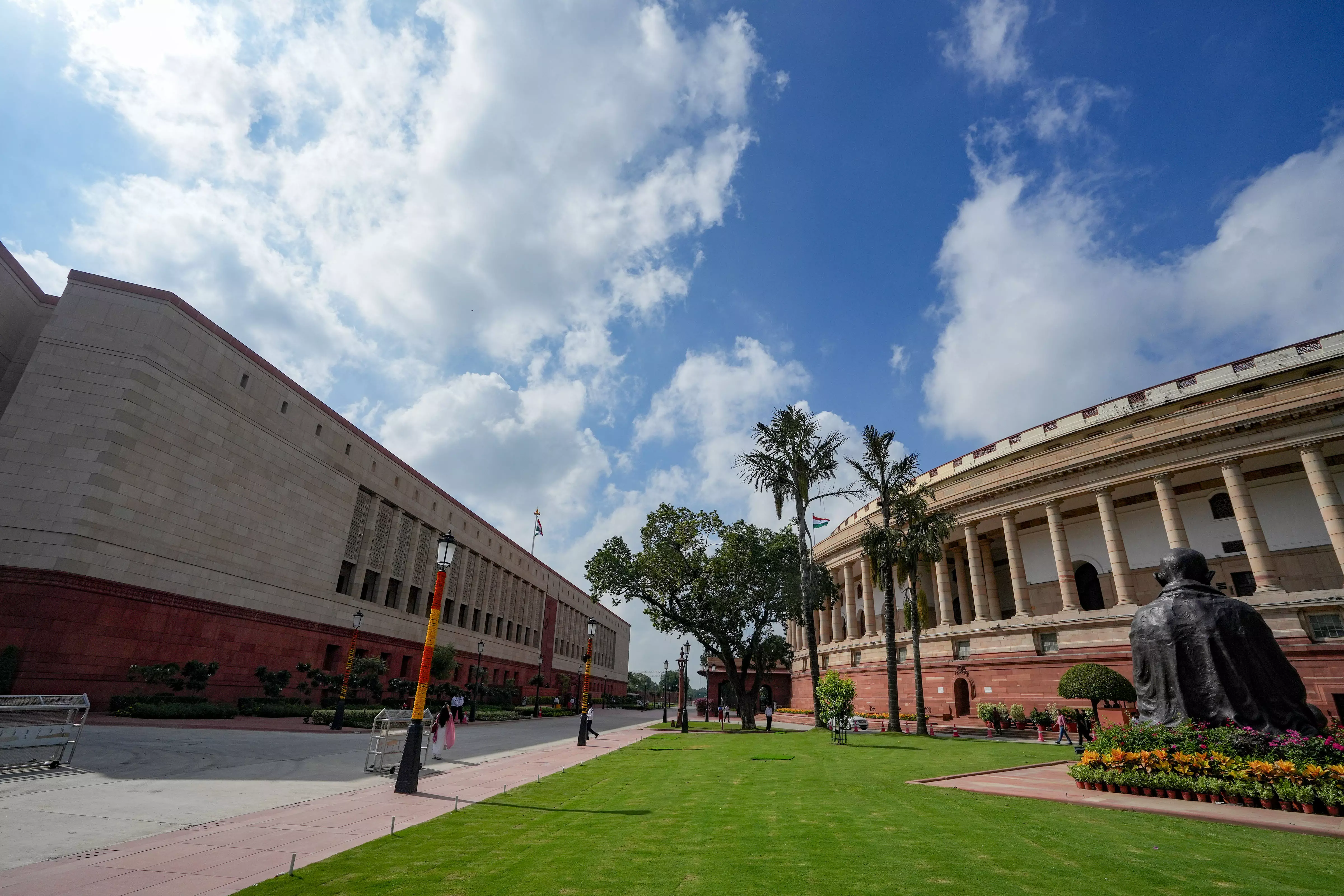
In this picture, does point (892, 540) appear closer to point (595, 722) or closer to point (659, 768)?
point (659, 768)

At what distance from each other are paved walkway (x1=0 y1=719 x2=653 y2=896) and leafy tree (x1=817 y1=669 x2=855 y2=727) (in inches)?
681

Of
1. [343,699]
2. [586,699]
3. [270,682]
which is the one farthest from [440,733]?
[270,682]

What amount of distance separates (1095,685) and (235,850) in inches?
1088

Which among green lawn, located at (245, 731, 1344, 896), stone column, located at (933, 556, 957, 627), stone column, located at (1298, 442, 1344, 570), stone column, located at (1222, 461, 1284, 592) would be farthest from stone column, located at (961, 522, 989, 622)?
green lawn, located at (245, 731, 1344, 896)

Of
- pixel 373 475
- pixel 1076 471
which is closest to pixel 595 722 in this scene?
pixel 373 475

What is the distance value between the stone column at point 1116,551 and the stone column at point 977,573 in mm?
6509

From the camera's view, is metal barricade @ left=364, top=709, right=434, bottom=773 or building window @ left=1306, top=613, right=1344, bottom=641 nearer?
metal barricade @ left=364, top=709, right=434, bottom=773

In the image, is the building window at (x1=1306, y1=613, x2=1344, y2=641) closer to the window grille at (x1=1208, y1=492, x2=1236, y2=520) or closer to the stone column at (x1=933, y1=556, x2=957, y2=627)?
the window grille at (x1=1208, y1=492, x2=1236, y2=520)

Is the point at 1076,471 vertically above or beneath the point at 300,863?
above

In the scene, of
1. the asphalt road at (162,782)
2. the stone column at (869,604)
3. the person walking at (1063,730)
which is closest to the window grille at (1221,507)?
the person walking at (1063,730)

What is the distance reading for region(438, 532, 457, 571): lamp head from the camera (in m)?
12.9

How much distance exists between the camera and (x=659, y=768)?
1736cm

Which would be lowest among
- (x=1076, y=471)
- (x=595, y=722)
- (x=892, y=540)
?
(x=595, y=722)

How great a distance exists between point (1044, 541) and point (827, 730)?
18.8m
